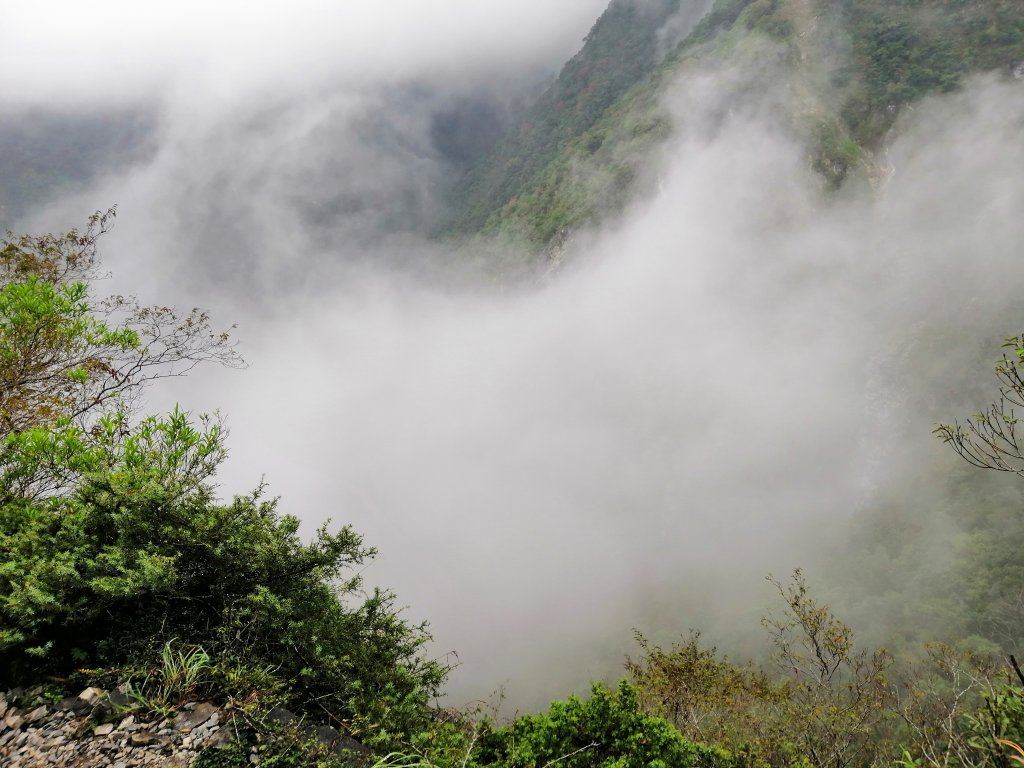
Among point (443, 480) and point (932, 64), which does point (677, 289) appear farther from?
point (443, 480)

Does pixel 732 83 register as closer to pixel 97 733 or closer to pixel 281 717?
pixel 281 717

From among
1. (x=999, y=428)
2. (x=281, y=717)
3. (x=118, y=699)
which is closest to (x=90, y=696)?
(x=118, y=699)

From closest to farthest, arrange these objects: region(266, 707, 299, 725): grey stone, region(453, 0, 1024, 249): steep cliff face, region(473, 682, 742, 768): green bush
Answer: region(473, 682, 742, 768): green bush
region(266, 707, 299, 725): grey stone
region(453, 0, 1024, 249): steep cliff face

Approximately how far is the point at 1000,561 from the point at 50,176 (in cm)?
18560

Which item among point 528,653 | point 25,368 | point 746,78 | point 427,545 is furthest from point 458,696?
point 746,78

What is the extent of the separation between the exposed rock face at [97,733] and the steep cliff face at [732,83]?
138 metres

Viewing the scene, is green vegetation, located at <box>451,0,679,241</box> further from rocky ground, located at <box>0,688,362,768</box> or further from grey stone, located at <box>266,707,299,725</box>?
rocky ground, located at <box>0,688,362,768</box>

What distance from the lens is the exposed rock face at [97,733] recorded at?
4.45 meters

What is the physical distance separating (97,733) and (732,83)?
155154mm

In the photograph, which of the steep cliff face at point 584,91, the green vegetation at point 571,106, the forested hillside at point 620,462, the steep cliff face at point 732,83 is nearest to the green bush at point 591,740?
the forested hillside at point 620,462

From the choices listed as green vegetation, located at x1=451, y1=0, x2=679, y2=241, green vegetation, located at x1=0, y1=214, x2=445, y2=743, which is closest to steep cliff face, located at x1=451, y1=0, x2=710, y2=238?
green vegetation, located at x1=451, y1=0, x2=679, y2=241

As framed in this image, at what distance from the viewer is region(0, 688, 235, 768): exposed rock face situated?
4449 millimetres

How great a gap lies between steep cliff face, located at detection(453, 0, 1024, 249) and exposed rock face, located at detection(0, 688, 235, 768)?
452ft

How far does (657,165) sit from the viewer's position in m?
141
